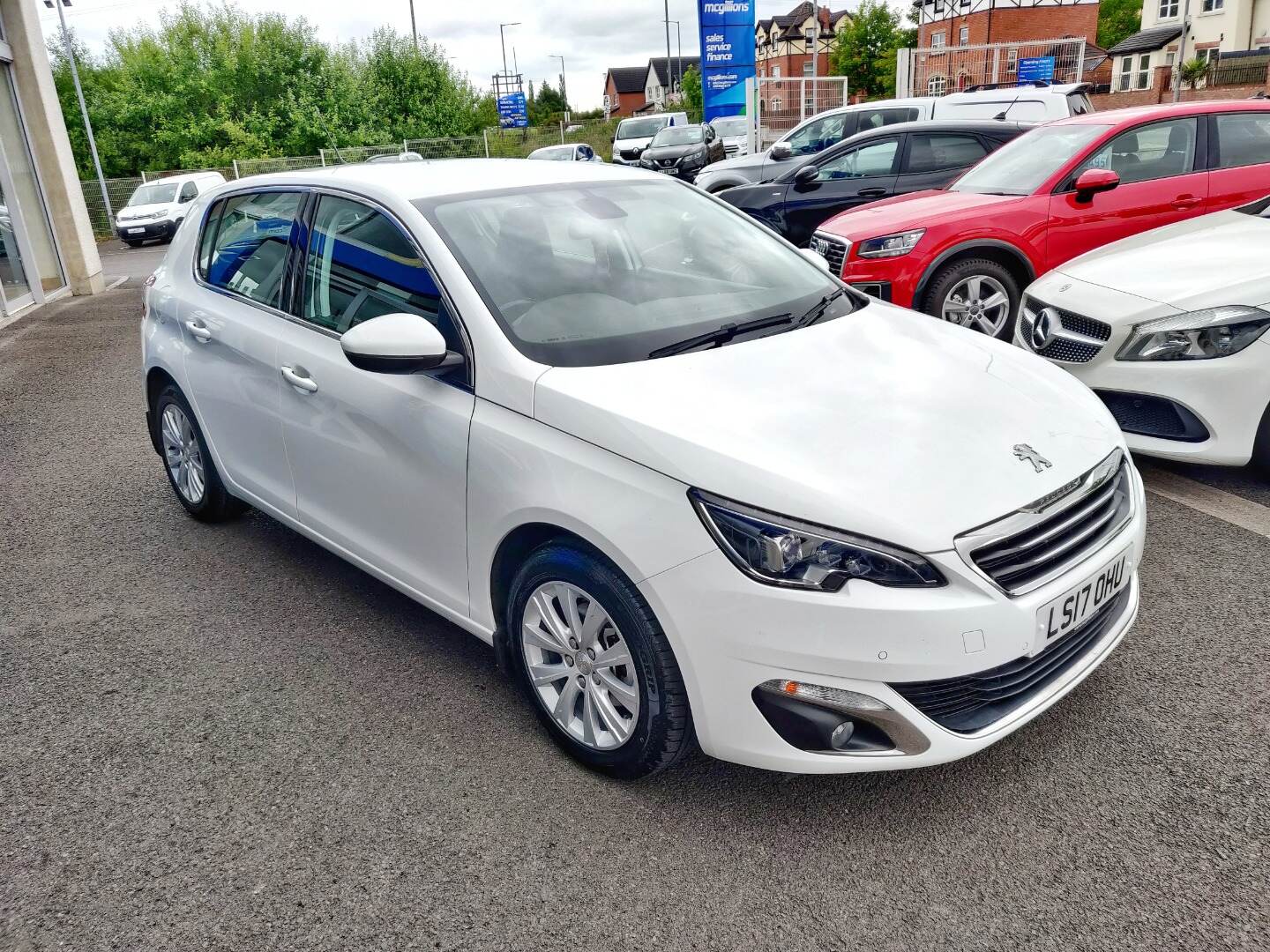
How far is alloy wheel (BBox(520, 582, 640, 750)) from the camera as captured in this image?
2.63 m

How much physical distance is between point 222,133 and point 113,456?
3774 centimetres

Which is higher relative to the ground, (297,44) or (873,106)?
(297,44)

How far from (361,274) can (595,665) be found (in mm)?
1657

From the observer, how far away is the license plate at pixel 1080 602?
2412 mm

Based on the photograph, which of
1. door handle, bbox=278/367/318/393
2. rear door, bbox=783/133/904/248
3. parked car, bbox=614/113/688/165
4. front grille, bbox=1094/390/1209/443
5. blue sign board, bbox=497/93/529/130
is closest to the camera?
door handle, bbox=278/367/318/393

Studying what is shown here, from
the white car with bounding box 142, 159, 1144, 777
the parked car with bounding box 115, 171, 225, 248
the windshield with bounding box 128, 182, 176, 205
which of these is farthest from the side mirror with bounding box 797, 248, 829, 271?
the windshield with bounding box 128, 182, 176, 205

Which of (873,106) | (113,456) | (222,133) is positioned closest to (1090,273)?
(113,456)

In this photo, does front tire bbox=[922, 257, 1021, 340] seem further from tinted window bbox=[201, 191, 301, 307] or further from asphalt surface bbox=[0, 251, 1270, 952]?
tinted window bbox=[201, 191, 301, 307]

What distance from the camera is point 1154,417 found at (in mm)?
4535

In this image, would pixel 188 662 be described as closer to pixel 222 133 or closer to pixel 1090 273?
pixel 1090 273

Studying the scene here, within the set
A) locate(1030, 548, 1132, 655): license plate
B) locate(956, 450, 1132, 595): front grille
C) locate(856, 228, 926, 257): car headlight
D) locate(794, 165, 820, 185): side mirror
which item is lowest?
locate(1030, 548, 1132, 655): license plate

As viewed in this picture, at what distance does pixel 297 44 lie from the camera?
133 feet

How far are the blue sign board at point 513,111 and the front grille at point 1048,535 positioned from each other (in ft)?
191

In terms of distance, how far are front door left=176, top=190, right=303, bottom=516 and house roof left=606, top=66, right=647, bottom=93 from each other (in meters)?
126
